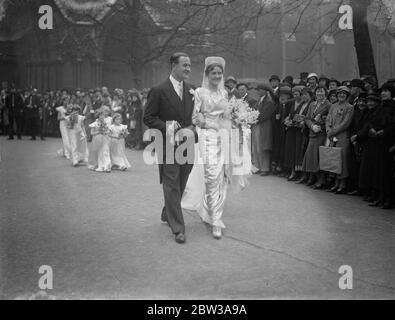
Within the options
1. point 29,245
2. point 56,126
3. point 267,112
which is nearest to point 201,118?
point 29,245

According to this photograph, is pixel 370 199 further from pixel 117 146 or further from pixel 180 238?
pixel 117 146

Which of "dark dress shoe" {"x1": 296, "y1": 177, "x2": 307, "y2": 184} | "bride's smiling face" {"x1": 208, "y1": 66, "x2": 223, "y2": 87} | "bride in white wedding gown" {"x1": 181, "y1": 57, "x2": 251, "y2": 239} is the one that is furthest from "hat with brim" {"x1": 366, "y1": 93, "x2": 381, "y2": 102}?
"bride's smiling face" {"x1": 208, "y1": 66, "x2": 223, "y2": 87}

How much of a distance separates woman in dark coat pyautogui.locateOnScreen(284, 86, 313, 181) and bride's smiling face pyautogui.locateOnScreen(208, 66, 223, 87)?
4785 millimetres

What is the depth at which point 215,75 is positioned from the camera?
21.8 ft

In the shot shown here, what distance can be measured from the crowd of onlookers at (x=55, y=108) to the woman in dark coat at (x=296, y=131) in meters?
8.00

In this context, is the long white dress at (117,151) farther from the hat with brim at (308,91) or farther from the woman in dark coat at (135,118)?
the woman in dark coat at (135,118)

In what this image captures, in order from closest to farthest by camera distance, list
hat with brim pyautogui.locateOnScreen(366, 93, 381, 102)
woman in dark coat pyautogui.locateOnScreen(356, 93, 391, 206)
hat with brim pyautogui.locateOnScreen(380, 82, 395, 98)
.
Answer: woman in dark coat pyautogui.locateOnScreen(356, 93, 391, 206) → hat with brim pyautogui.locateOnScreen(380, 82, 395, 98) → hat with brim pyautogui.locateOnScreen(366, 93, 381, 102)

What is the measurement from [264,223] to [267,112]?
5.85 metres

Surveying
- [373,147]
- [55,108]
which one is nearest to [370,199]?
[373,147]

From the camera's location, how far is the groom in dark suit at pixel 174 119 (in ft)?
20.8

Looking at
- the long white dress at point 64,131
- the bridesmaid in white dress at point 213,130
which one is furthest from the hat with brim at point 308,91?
the long white dress at point 64,131

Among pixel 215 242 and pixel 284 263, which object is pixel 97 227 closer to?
pixel 215 242

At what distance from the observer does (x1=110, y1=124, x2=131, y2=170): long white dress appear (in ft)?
44.7

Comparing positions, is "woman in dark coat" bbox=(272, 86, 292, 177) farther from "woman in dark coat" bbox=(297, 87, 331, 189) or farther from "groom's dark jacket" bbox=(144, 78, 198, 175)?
"groom's dark jacket" bbox=(144, 78, 198, 175)
